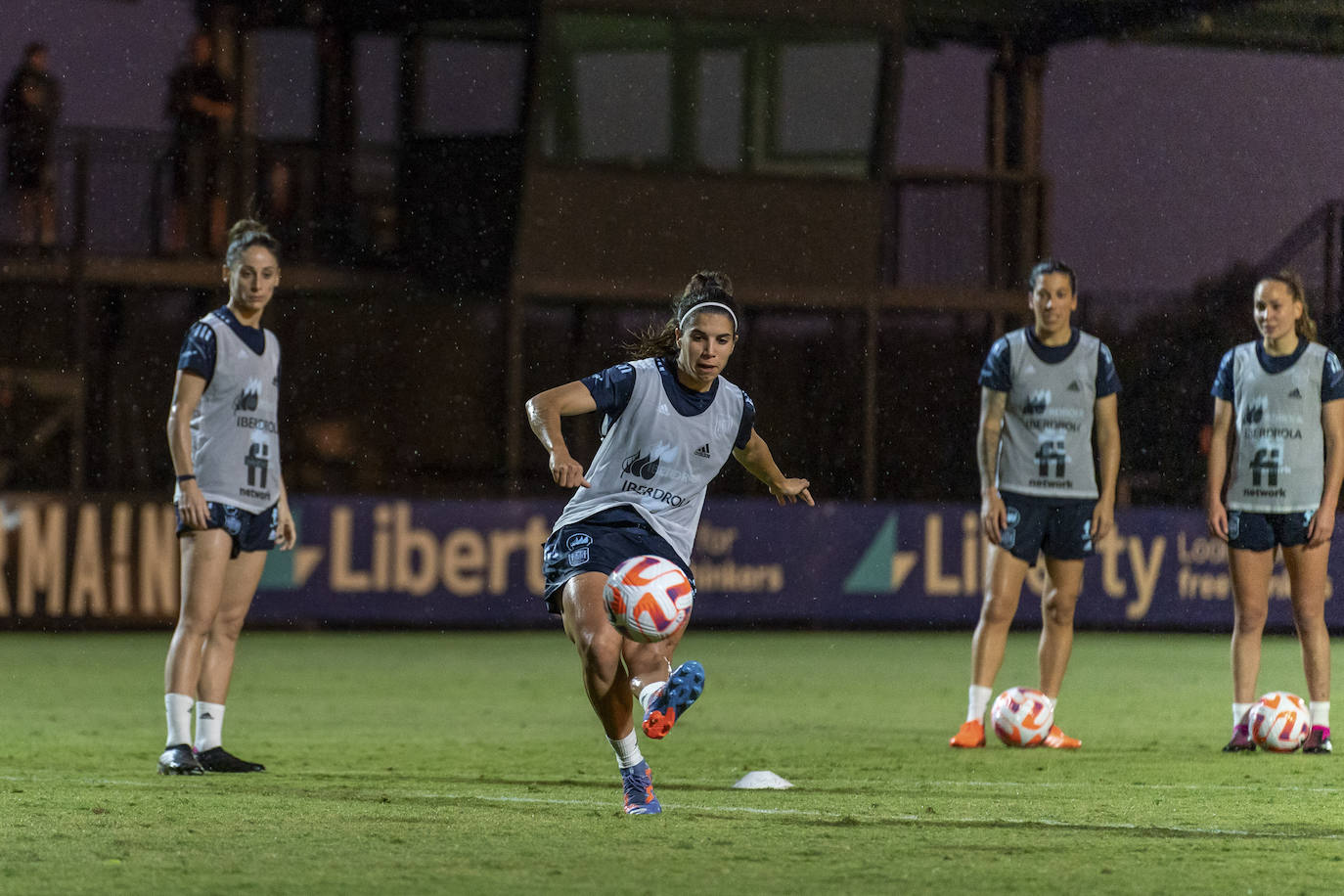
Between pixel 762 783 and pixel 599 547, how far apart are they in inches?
52.1

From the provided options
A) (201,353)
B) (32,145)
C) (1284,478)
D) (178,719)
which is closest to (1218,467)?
(1284,478)

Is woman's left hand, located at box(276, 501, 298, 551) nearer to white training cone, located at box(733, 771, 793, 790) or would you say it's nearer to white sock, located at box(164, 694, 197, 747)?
white sock, located at box(164, 694, 197, 747)

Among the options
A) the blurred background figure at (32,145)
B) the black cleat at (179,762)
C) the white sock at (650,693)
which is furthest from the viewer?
the blurred background figure at (32,145)

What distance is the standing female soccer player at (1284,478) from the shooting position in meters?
9.63

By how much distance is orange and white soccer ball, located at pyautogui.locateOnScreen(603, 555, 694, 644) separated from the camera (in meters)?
6.73

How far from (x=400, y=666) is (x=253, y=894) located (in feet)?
32.0

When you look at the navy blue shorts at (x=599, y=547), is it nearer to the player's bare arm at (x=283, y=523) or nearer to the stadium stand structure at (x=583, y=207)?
the player's bare arm at (x=283, y=523)

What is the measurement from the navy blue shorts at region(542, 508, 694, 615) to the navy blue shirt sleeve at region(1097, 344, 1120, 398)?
335cm

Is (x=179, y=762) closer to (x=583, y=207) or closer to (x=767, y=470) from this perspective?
(x=767, y=470)

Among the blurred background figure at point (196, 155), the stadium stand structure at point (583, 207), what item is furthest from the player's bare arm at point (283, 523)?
Result: the blurred background figure at point (196, 155)

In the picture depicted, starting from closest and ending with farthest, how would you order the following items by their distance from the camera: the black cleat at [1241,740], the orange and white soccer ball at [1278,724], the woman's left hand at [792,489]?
the woman's left hand at [792,489], the orange and white soccer ball at [1278,724], the black cleat at [1241,740]

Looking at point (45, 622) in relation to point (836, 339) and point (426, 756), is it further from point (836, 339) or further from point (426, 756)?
point (836, 339)

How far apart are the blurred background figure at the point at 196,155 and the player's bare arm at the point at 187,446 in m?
14.9

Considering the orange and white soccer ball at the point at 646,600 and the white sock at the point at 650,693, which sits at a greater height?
the orange and white soccer ball at the point at 646,600
